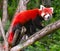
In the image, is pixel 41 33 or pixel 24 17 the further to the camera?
pixel 24 17

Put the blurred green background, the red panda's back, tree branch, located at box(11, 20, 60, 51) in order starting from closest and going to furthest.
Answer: tree branch, located at box(11, 20, 60, 51), the red panda's back, the blurred green background

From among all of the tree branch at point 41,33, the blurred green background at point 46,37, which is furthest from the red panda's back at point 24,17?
the blurred green background at point 46,37

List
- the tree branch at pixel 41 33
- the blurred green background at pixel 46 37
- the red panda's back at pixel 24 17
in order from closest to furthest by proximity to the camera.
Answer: the tree branch at pixel 41 33, the red panda's back at pixel 24 17, the blurred green background at pixel 46 37

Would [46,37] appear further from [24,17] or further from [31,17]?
[24,17]

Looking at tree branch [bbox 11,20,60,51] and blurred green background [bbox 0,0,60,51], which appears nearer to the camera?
tree branch [bbox 11,20,60,51]

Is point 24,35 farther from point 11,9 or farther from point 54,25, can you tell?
point 11,9

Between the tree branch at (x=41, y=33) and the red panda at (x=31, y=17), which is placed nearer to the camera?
the tree branch at (x=41, y=33)

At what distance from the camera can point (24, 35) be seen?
5652 millimetres

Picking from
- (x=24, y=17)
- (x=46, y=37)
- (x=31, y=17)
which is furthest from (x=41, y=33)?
(x=46, y=37)

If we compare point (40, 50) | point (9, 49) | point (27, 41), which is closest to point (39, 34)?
point (27, 41)

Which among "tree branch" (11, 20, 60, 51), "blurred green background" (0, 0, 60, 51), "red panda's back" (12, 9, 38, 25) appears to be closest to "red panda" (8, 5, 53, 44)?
"red panda's back" (12, 9, 38, 25)

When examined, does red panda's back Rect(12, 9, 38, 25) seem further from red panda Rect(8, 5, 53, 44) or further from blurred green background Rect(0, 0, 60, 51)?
blurred green background Rect(0, 0, 60, 51)

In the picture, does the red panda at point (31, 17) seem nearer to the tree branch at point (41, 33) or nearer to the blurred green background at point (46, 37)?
the tree branch at point (41, 33)

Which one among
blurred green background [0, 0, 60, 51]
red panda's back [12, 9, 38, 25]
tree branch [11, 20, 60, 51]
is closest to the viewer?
tree branch [11, 20, 60, 51]
